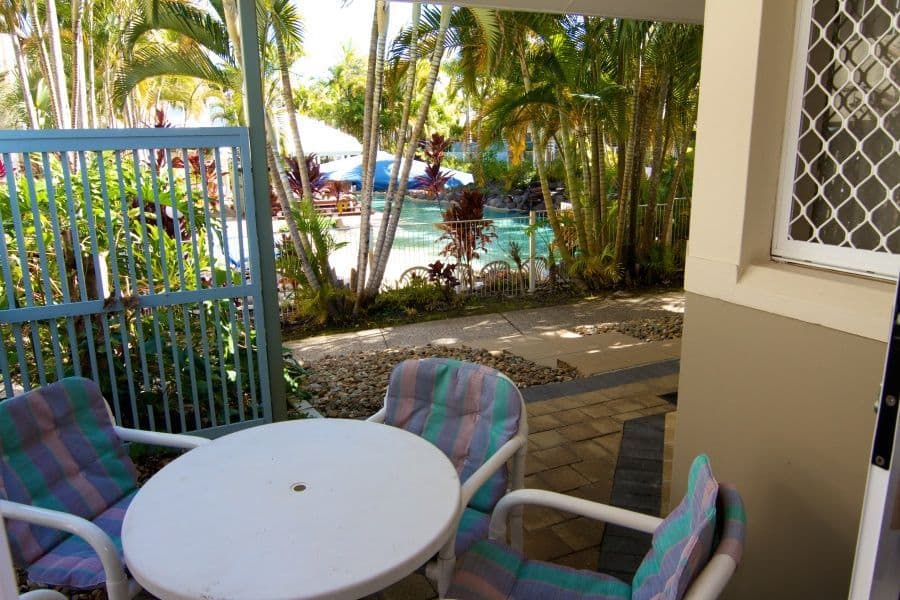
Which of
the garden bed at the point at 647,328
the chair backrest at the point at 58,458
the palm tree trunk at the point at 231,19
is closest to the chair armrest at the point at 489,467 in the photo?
the chair backrest at the point at 58,458

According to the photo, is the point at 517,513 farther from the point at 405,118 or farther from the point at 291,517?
the point at 405,118

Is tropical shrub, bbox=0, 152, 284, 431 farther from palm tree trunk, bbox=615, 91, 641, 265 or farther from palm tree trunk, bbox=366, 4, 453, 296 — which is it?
palm tree trunk, bbox=615, 91, 641, 265

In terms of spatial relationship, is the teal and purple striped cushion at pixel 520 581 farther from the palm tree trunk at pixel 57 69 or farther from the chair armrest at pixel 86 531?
the palm tree trunk at pixel 57 69

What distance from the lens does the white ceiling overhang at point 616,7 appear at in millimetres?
4824

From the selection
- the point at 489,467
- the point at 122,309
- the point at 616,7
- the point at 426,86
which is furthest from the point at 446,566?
the point at 426,86

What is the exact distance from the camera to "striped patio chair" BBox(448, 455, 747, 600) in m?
1.38

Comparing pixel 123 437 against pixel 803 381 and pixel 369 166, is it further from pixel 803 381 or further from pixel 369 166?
pixel 369 166

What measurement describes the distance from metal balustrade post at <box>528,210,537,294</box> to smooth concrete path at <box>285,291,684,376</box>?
96cm

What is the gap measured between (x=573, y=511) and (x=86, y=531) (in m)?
1.45

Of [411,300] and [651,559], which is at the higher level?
[651,559]

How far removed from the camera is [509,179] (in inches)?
837

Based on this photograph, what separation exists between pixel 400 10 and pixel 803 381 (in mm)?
7954

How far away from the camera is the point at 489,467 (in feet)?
7.01

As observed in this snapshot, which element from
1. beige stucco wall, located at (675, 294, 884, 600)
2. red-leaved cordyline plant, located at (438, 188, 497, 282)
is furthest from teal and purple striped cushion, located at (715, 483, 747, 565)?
red-leaved cordyline plant, located at (438, 188, 497, 282)
